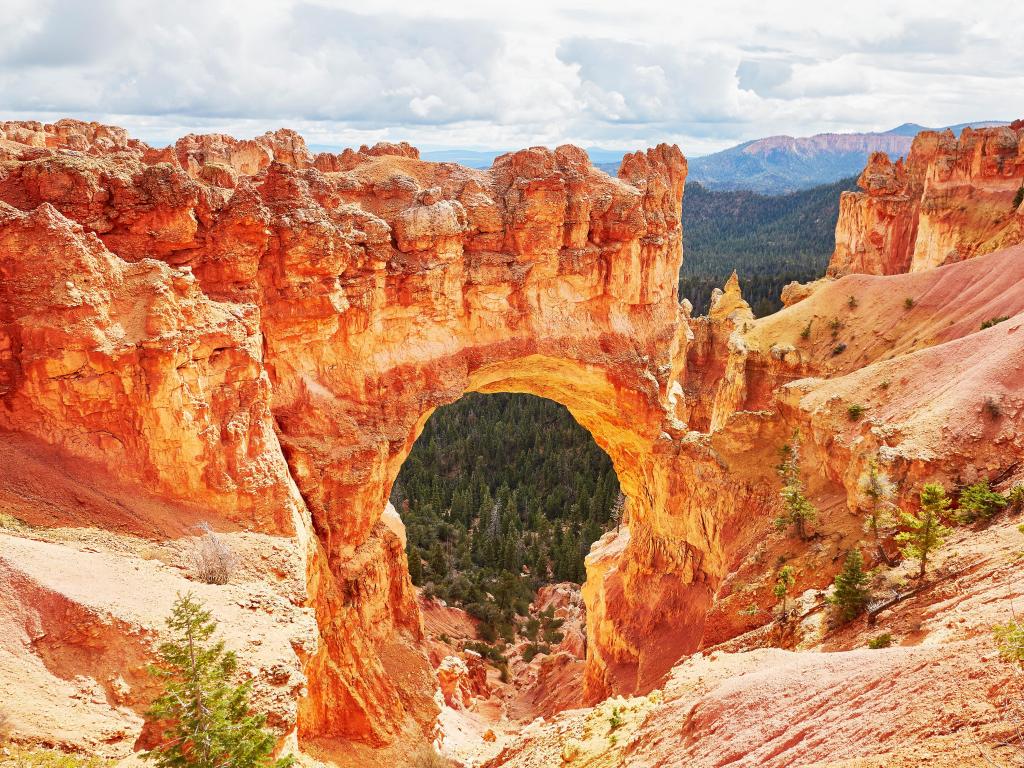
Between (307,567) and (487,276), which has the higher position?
(487,276)

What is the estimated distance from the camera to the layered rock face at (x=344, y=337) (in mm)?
→ 18094

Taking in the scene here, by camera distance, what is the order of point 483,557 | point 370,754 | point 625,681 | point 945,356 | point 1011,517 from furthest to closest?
point 483,557
point 625,681
point 945,356
point 370,754
point 1011,517

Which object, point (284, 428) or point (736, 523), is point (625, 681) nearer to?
point (736, 523)

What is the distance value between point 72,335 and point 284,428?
7543 millimetres

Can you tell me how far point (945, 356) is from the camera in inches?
1026

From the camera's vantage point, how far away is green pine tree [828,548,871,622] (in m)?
16.5

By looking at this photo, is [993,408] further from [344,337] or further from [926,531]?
[344,337]

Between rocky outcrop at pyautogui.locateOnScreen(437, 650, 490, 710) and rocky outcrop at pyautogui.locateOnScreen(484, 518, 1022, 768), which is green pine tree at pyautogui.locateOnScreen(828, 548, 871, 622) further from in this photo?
rocky outcrop at pyautogui.locateOnScreen(437, 650, 490, 710)

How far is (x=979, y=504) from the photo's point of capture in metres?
17.5

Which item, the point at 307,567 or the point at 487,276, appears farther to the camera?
the point at 487,276

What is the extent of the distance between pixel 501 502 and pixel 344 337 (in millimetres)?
36022

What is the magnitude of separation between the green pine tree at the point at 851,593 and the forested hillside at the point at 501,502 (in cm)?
2917

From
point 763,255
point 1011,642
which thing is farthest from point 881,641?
point 763,255

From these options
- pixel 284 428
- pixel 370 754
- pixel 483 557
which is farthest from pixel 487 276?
pixel 483 557
